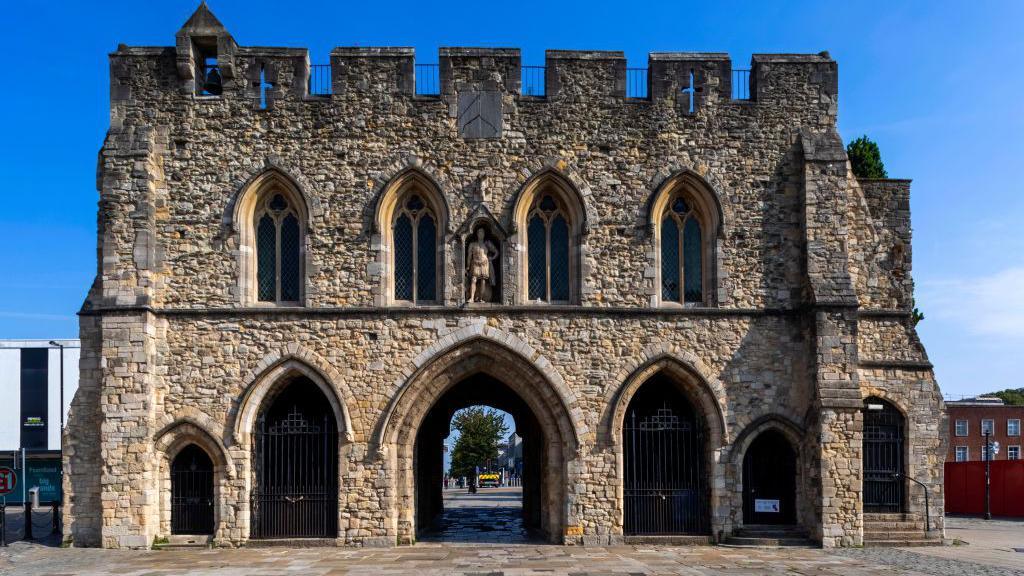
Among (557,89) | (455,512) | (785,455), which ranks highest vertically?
(557,89)

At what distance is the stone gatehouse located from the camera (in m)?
16.2

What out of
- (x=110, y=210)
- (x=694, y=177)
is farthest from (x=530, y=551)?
(x=110, y=210)

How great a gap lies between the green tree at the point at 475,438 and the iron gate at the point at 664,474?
2806 centimetres

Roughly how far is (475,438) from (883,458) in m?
30.1

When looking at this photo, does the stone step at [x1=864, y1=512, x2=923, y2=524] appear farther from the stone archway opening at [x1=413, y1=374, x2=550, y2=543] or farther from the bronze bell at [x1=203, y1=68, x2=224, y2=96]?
the bronze bell at [x1=203, y1=68, x2=224, y2=96]

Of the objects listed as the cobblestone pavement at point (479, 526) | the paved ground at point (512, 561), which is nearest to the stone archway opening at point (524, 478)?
the cobblestone pavement at point (479, 526)

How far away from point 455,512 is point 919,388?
41.5 ft

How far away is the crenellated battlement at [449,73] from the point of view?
16.8 metres

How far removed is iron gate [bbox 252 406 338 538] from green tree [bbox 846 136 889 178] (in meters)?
15.8

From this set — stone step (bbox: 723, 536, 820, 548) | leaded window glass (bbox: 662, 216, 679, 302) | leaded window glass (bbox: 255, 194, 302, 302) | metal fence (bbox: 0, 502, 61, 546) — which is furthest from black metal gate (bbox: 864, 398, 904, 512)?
metal fence (bbox: 0, 502, 61, 546)

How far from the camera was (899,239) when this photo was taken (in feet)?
60.5

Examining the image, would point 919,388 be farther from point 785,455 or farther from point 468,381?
point 468,381

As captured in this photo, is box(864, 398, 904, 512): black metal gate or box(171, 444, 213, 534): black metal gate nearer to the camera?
box(171, 444, 213, 534): black metal gate

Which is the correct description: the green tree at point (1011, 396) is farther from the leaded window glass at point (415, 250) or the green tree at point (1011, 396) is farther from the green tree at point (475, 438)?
the leaded window glass at point (415, 250)
